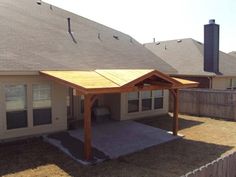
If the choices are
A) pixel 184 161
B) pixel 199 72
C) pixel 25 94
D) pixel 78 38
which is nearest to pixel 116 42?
pixel 78 38

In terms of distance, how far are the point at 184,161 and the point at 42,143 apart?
5660 millimetres

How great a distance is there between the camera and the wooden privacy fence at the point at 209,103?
57.6 ft

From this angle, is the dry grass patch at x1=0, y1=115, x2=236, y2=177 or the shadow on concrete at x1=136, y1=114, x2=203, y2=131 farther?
the shadow on concrete at x1=136, y1=114, x2=203, y2=131

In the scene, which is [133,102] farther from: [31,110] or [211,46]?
[211,46]

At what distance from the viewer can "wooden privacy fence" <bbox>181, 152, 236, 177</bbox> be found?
18.6 feet

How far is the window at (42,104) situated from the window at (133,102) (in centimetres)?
543

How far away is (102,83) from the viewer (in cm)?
1005

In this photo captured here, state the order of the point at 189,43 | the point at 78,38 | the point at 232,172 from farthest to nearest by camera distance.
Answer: the point at 189,43 → the point at 78,38 → the point at 232,172

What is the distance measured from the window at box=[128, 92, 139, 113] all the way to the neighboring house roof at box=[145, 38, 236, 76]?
7734 mm

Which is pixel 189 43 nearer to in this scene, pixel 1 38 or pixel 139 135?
pixel 139 135

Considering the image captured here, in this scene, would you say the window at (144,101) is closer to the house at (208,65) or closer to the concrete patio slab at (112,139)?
the concrete patio slab at (112,139)

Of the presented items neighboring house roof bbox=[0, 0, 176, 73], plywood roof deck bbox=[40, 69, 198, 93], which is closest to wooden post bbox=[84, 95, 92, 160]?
plywood roof deck bbox=[40, 69, 198, 93]

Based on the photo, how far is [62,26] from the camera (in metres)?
17.0

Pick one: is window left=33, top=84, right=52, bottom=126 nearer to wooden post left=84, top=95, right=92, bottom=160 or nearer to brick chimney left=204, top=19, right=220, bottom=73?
wooden post left=84, top=95, right=92, bottom=160
